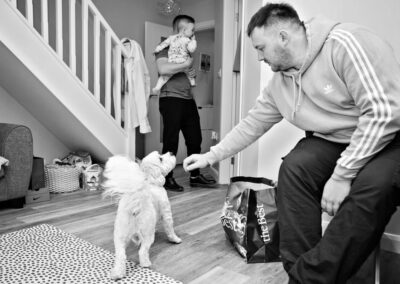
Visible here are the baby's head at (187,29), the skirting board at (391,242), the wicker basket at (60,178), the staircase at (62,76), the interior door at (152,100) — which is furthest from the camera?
the interior door at (152,100)

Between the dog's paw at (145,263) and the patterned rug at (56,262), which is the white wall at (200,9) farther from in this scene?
the dog's paw at (145,263)

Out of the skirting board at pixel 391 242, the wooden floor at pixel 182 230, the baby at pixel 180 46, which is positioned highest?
the baby at pixel 180 46

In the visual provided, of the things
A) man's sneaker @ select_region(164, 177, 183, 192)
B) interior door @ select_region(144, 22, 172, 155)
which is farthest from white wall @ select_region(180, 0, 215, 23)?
man's sneaker @ select_region(164, 177, 183, 192)

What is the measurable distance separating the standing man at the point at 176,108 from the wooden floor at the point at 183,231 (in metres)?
0.39

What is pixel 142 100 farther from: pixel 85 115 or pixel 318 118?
pixel 318 118

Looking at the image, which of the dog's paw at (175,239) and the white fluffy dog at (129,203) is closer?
the white fluffy dog at (129,203)

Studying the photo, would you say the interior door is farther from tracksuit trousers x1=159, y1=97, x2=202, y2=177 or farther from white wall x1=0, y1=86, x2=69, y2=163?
tracksuit trousers x1=159, y1=97, x2=202, y2=177

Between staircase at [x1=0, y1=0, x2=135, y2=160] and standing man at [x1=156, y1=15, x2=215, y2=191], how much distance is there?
0.37m

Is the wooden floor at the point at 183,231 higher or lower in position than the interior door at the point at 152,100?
lower

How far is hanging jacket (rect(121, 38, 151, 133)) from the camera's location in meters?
2.82

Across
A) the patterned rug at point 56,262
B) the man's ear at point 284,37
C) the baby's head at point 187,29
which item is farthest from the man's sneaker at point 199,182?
the man's ear at point 284,37

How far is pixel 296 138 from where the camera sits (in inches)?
66.4

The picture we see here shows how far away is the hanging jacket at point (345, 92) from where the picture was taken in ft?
2.78

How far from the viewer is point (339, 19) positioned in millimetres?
1550
